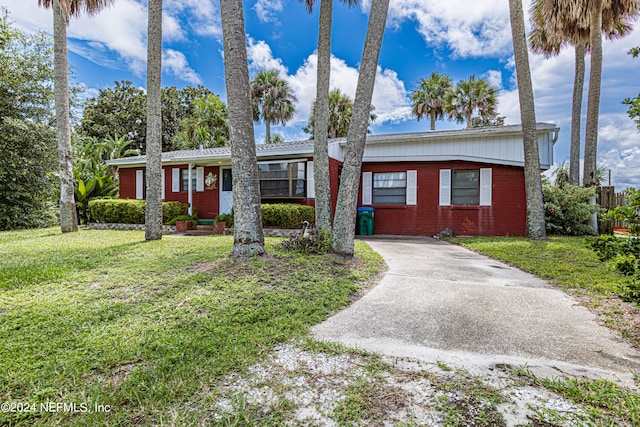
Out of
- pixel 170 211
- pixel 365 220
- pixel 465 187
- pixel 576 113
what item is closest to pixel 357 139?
pixel 365 220

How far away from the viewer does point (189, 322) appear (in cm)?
300

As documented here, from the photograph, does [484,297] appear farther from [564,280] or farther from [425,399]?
[425,399]

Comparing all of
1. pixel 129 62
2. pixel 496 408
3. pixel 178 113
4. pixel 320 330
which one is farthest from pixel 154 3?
pixel 178 113

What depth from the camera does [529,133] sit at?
9000 mm

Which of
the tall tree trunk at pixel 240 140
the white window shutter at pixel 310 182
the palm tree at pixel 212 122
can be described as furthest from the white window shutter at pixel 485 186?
the palm tree at pixel 212 122

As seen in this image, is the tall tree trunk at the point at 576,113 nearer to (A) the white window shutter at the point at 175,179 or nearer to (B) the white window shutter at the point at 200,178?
(B) the white window shutter at the point at 200,178

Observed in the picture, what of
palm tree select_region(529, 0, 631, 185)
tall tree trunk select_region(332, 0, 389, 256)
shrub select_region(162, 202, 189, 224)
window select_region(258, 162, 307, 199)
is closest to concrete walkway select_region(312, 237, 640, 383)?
tall tree trunk select_region(332, 0, 389, 256)

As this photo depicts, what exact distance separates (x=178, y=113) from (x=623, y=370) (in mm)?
32946

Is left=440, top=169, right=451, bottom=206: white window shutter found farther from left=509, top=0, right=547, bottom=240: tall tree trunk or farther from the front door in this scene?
the front door

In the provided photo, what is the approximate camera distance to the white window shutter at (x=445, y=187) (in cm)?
1127

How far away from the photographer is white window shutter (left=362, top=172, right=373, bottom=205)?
12125 millimetres

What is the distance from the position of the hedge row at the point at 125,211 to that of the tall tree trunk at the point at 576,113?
1609 cm

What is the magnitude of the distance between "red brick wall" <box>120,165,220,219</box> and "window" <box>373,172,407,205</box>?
6739 mm

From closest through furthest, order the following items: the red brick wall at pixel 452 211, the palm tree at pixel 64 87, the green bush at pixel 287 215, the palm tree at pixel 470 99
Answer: the palm tree at pixel 64 87 < the green bush at pixel 287 215 < the red brick wall at pixel 452 211 < the palm tree at pixel 470 99
